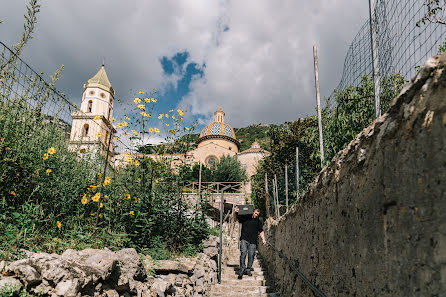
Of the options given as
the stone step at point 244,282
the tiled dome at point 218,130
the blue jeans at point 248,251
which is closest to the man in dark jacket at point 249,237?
the blue jeans at point 248,251

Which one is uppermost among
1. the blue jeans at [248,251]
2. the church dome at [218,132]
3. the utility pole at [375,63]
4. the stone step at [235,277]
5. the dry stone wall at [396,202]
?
the church dome at [218,132]

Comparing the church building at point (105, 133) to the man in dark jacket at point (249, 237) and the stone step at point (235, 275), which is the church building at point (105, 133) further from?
the stone step at point (235, 275)

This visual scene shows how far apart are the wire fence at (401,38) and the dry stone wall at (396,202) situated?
87 cm

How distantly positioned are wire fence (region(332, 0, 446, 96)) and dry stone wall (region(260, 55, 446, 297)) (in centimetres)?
87

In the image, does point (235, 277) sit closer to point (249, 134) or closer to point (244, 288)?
point (244, 288)

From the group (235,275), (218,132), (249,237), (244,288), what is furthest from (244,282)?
(218,132)

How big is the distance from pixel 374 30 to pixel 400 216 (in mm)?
2154

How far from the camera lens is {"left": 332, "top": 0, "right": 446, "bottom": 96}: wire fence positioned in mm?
2133

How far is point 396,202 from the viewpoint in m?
1.35

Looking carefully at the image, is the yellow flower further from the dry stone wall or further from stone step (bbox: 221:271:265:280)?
stone step (bbox: 221:271:265:280)

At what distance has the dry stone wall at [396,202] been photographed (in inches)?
43.5

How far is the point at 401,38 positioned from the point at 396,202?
66.8 inches

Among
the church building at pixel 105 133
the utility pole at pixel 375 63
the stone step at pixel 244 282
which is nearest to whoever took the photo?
the utility pole at pixel 375 63

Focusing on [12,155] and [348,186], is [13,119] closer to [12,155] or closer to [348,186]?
[12,155]
